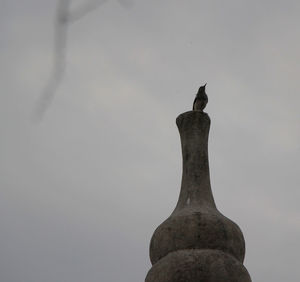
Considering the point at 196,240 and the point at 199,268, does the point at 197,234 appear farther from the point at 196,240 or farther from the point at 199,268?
the point at 199,268

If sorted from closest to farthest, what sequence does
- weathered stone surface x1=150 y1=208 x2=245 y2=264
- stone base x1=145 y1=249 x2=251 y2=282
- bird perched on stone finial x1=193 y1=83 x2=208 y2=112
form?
1. stone base x1=145 y1=249 x2=251 y2=282
2. weathered stone surface x1=150 y1=208 x2=245 y2=264
3. bird perched on stone finial x1=193 y1=83 x2=208 y2=112

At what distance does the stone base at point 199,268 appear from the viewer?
8648 millimetres

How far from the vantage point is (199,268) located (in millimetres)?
8703

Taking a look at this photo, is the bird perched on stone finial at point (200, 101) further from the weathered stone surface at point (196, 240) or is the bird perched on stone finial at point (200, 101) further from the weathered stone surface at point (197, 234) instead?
the weathered stone surface at point (197, 234)

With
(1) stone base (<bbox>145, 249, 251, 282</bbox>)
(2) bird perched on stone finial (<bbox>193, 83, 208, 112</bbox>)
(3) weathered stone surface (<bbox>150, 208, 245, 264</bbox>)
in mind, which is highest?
(2) bird perched on stone finial (<bbox>193, 83, 208, 112</bbox>)

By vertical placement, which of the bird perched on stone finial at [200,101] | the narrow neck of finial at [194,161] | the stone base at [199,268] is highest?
the bird perched on stone finial at [200,101]

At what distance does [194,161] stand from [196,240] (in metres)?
1.64

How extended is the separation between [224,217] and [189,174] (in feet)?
3.43

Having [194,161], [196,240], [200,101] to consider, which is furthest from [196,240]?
[200,101]

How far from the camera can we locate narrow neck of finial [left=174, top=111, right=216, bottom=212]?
9898mm

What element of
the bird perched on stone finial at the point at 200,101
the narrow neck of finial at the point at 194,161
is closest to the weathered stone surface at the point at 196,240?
the narrow neck of finial at the point at 194,161

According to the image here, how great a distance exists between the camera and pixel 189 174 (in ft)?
33.4

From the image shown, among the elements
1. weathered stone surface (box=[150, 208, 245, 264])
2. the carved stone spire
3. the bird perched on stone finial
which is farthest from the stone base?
the bird perched on stone finial

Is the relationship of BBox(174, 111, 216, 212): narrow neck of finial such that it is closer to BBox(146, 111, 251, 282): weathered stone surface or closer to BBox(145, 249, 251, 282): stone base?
BBox(146, 111, 251, 282): weathered stone surface
